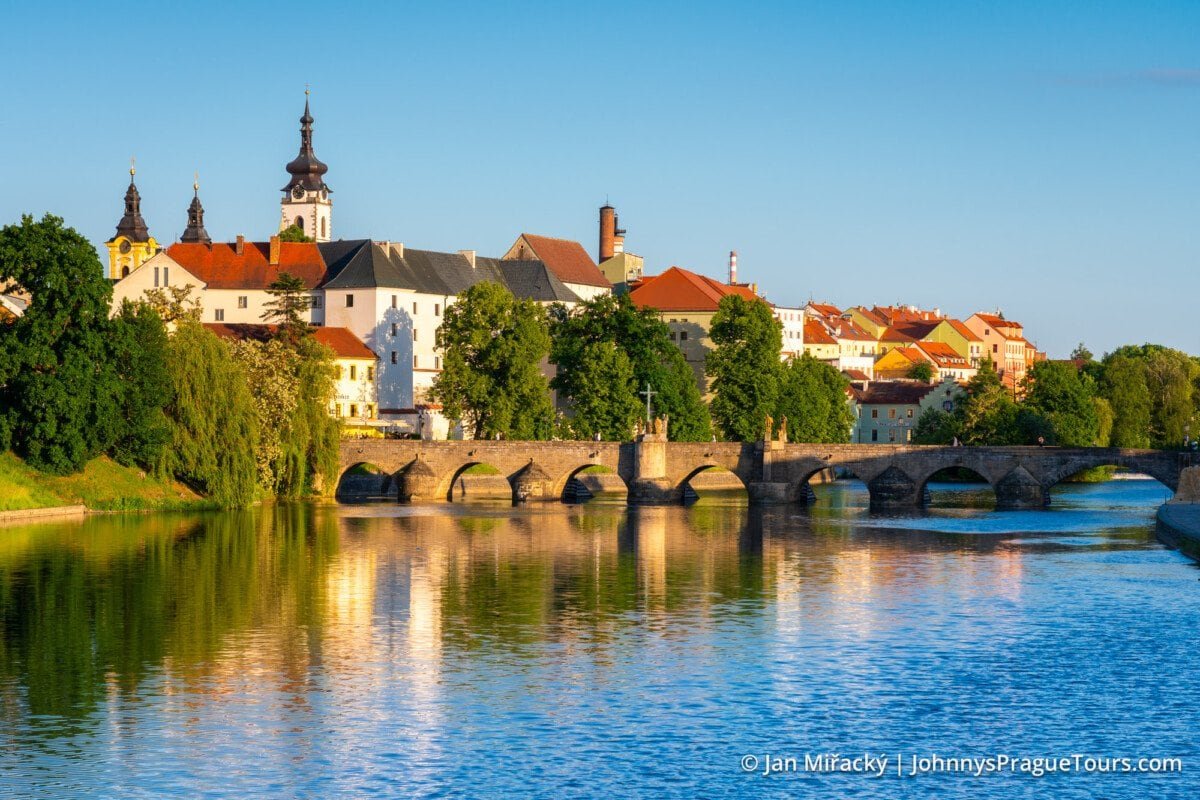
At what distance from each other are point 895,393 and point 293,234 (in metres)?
52.0

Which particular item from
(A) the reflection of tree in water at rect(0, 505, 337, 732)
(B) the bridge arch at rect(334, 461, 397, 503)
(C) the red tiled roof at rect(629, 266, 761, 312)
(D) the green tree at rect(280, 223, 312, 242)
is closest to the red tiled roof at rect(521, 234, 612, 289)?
(C) the red tiled roof at rect(629, 266, 761, 312)

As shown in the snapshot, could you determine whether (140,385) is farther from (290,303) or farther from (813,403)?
(813,403)

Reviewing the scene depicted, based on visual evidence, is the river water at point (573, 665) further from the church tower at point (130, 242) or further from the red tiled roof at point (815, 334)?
the red tiled roof at point (815, 334)

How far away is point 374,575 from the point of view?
50.6m

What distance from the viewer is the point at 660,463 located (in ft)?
291

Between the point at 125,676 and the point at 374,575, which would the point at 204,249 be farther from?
the point at 125,676

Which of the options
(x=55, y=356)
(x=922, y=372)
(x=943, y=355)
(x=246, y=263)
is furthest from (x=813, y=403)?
(x=943, y=355)

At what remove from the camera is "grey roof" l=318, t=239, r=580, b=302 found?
370 feet

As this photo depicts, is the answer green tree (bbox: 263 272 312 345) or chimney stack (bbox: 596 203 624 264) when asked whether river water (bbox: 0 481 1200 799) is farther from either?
chimney stack (bbox: 596 203 624 264)

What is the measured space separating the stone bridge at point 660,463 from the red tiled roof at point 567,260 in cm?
5034

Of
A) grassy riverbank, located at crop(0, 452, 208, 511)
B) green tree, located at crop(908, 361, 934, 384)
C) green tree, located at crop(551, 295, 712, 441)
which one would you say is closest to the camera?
grassy riverbank, located at crop(0, 452, 208, 511)

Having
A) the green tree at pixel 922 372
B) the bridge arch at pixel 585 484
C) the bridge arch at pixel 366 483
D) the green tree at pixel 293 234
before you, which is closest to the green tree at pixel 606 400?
the bridge arch at pixel 585 484

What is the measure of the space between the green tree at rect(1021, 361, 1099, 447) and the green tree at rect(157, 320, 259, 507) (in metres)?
57.7

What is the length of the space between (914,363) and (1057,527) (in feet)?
354
